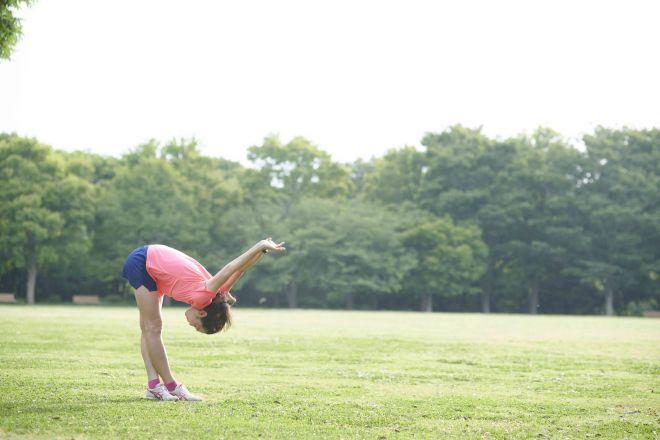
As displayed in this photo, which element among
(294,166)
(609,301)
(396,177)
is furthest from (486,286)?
(294,166)

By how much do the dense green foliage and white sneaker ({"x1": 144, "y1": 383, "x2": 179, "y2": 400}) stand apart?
200 ft

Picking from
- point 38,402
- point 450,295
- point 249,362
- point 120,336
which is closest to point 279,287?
point 450,295

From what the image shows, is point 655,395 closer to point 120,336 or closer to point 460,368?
point 460,368

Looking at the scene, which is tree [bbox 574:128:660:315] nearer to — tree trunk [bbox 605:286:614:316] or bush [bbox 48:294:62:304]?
tree trunk [bbox 605:286:614:316]

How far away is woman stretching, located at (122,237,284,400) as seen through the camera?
8867 mm

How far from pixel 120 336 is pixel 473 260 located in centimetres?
5814

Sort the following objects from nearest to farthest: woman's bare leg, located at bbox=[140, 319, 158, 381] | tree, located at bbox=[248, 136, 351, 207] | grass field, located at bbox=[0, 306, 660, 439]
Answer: grass field, located at bbox=[0, 306, 660, 439] → woman's bare leg, located at bbox=[140, 319, 158, 381] → tree, located at bbox=[248, 136, 351, 207]

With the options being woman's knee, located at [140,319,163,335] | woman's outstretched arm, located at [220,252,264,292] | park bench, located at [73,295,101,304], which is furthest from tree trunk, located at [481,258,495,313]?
woman's outstretched arm, located at [220,252,264,292]

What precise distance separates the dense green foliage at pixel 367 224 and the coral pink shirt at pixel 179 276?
200 ft

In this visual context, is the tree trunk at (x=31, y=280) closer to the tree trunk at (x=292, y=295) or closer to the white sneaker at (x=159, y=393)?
the tree trunk at (x=292, y=295)

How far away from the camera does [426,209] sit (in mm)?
84188

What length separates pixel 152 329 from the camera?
9.23 meters

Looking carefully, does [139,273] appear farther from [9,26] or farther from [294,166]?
[294,166]

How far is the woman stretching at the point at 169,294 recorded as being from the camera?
887 cm
